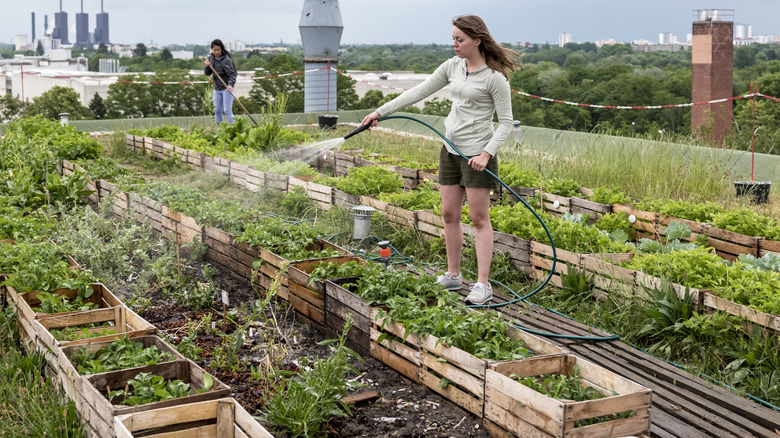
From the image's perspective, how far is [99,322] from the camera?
437 cm

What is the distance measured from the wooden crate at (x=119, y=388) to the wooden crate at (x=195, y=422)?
0.06 metres

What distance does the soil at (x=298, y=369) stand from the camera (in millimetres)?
3662

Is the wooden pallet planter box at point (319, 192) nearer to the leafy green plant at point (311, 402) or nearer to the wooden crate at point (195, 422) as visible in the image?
the leafy green plant at point (311, 402)

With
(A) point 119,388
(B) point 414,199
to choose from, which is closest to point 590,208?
(B) point 414,199

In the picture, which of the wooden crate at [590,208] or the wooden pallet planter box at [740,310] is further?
the wooden crate at [590,208]

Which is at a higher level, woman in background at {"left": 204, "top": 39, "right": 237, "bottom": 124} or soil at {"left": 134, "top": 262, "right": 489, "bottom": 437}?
woman in background at {"left": 204, "top": 39, "right": 237, "bottom": 124}

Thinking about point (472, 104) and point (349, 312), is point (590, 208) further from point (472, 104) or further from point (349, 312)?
point (349, 312)

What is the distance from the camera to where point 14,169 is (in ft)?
26.6

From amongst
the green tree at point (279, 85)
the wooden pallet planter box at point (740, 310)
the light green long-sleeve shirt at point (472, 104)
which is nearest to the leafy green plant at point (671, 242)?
the wooden pallet planter box at point (740, 310)

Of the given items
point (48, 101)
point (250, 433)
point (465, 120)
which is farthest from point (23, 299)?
point (48, 101)

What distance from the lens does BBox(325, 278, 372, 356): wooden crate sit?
4512 mm

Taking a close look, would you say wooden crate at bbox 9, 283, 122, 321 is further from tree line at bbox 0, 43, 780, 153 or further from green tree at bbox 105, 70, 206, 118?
green tree at bbox 105, 70, 206, 118

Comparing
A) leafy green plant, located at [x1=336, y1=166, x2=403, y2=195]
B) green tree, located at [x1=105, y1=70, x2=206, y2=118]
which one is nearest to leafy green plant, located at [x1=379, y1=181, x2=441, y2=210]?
leafy green plant, located at [x1=336, y1=166, x2=403, y2=195]

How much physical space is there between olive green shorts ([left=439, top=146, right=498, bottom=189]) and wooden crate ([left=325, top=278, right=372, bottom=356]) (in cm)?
93
